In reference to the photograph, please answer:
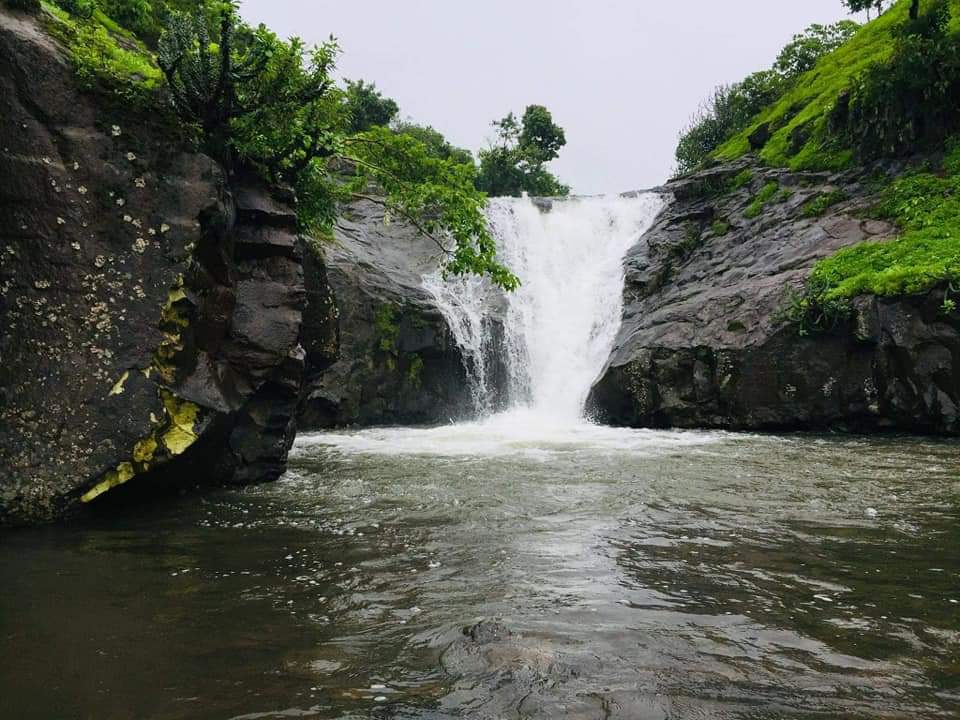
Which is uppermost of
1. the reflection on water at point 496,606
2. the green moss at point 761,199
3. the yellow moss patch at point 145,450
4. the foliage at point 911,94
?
the foliage at point 911,94

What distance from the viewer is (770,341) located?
1552 centimetres

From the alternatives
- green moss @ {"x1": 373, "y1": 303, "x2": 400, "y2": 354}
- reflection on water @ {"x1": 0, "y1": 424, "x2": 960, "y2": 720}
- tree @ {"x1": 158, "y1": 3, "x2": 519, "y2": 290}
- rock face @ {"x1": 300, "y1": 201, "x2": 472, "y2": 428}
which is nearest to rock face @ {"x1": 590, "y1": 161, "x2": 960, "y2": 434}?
rock face @ {"x1": 300, "y1": 201, "x2": 472, "y2": 428}

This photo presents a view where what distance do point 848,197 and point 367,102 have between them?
3593 cm

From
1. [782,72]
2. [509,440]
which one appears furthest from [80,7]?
[782,72]

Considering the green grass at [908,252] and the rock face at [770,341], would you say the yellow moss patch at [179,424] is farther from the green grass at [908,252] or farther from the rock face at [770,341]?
the green grass at [908,252]

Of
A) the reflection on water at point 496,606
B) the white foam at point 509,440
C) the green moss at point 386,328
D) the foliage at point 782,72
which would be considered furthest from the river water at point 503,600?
the foliage at point 782,72

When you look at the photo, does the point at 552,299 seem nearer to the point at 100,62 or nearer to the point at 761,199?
the point at 761,199

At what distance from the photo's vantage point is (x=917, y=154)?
61.5 feet

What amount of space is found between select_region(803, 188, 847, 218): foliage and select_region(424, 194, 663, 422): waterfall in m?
5.77

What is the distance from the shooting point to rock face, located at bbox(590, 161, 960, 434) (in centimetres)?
1387

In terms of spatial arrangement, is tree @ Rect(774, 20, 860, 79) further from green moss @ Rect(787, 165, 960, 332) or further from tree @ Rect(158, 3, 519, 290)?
tree @ Rect(158, 3, 519, 290)

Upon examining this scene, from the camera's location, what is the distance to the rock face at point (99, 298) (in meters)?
6.34

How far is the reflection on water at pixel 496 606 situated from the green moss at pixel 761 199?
576 inches

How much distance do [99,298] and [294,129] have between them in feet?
10.5
